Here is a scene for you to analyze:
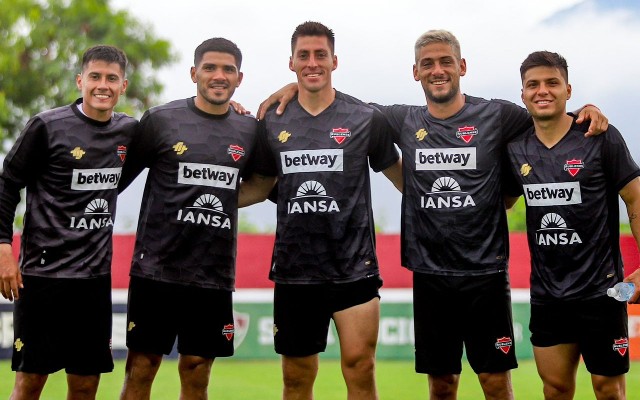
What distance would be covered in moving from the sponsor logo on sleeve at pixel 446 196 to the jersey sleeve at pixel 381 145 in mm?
366

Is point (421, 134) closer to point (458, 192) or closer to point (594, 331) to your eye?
point (458, 192)

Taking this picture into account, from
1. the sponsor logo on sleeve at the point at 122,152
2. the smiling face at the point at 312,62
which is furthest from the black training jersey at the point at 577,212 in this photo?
the sponsor logo on sleeve at the point at 122,152

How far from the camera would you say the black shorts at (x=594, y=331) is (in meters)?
4.93

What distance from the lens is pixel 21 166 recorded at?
5.03 m

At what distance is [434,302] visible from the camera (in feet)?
16.8

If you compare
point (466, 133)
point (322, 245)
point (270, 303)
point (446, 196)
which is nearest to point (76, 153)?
point (322, 245)

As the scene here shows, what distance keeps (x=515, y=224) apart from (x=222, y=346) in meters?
21.5

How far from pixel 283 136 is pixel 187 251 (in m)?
0.86

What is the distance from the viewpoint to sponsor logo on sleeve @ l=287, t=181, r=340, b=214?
5.08 metres

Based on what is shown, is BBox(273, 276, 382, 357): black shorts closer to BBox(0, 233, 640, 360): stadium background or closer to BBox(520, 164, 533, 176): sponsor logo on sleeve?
BBox(520, 164, 533, 176): sponsor logo on sleeve

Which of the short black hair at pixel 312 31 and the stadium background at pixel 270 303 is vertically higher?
the short black hair at pixel 312 31

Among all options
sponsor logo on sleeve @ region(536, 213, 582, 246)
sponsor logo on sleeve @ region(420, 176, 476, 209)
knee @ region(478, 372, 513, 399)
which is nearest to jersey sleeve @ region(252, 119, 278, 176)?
sponsor logo on sleeve @ region(420, 176, 476, 209)

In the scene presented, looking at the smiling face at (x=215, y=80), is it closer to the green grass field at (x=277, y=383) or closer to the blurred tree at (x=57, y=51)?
the green grass field at (x=277, y=383)

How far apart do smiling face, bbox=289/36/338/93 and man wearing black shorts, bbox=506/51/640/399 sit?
3.85ft
